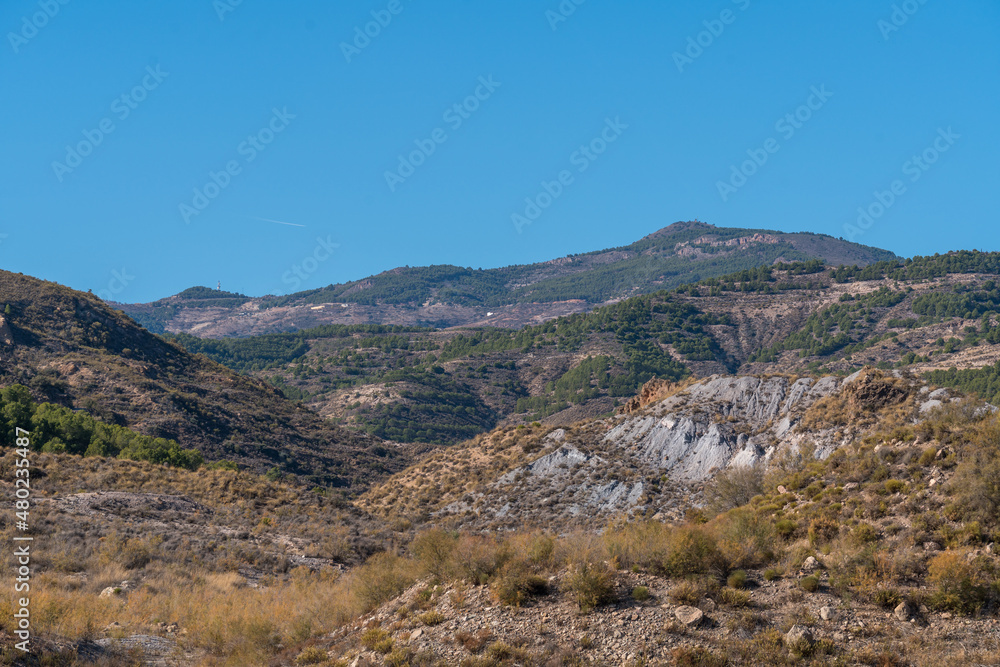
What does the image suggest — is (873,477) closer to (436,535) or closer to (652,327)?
(436,535)

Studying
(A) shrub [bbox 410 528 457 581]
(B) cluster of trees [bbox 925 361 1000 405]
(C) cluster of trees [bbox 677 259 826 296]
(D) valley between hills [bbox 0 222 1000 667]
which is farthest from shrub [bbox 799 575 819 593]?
(C) cluster of trees [bbox 677 259 826 296]

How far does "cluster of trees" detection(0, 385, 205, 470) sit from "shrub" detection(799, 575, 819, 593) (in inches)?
1562

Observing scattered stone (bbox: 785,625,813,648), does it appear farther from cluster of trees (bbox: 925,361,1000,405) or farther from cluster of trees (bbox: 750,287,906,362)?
cluster of trees (bbox: 750,287,906,362)

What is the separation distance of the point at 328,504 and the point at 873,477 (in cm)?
2868

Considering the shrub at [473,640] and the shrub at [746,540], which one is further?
the shrub at [746,540]

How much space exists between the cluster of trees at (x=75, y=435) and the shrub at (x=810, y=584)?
39.7 m

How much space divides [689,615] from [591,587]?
81.8 inches

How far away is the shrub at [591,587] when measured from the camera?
1541 centimetres

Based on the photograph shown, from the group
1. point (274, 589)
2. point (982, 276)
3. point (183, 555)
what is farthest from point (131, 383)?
point (982, 276)

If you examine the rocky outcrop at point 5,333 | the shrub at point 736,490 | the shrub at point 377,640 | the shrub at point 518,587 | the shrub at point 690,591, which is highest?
the rocky outcrop at point 5,333

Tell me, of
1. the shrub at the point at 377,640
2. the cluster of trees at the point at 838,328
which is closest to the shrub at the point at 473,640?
the shrub at the point at 377,640

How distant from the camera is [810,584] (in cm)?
1520

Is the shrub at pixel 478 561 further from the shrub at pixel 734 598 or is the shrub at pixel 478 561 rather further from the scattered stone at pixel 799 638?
the scattered stone at pixel 799 638

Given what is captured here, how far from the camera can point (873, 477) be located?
808 inches
